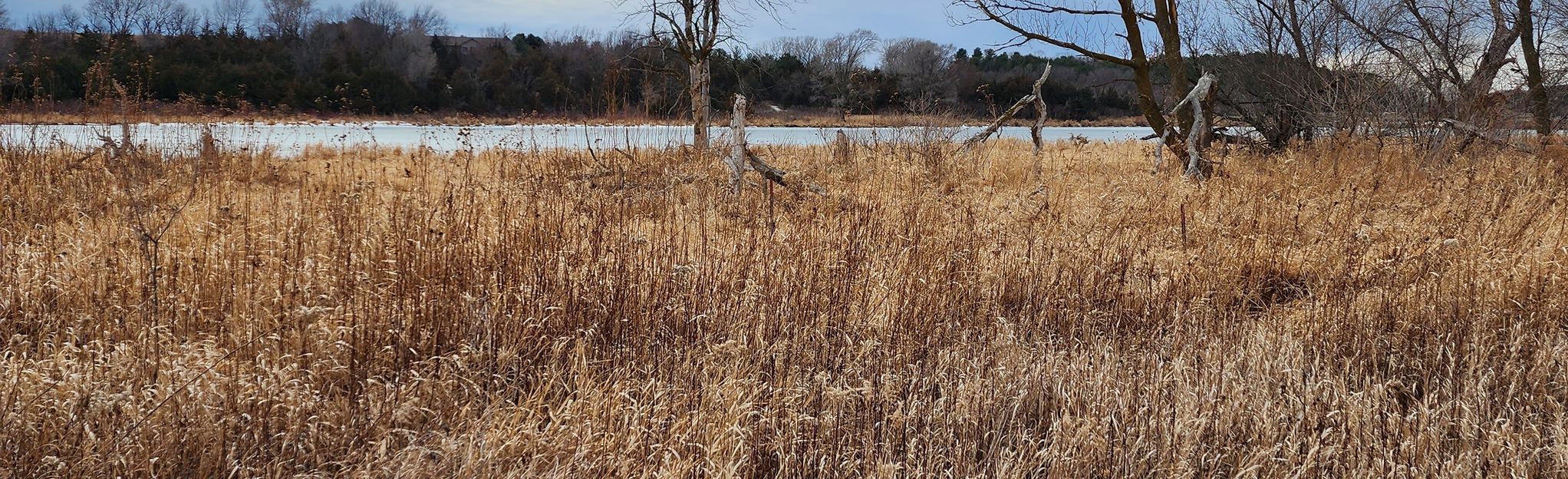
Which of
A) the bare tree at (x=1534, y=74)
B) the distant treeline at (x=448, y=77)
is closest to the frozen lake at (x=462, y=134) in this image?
the distant treeline at (x=448, y=77)

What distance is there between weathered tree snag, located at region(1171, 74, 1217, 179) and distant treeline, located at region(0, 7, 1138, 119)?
41.6 inches

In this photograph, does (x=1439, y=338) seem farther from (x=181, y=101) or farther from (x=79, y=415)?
(x=181, y=101)

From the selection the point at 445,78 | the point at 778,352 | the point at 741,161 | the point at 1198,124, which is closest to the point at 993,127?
the point at 1198,124

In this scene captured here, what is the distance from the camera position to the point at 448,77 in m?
32.0

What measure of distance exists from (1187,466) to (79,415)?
291cm

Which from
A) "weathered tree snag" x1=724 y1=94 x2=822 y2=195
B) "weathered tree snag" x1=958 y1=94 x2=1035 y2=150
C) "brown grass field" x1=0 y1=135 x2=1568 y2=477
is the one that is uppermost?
"weathered tree snag" x1=958 y1=94 x2=1035 y2=150

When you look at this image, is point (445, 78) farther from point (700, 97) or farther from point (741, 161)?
point (741, 161)

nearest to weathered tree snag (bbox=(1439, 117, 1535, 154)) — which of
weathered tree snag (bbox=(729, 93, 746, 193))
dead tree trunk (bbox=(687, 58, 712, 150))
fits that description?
weathered tree snag (bbox=(729, 93, 746, 193))

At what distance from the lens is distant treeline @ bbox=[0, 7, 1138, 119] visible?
335 inches

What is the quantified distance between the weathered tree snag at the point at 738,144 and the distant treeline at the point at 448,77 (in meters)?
1.18

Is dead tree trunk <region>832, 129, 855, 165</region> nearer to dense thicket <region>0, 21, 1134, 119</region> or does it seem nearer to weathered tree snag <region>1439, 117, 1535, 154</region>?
dense thicket <region>0, 21, 1134, 119</region>

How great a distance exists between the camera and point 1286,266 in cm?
443

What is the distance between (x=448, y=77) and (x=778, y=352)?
32.4 meters

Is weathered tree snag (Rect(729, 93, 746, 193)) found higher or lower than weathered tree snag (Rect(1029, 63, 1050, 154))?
lower
